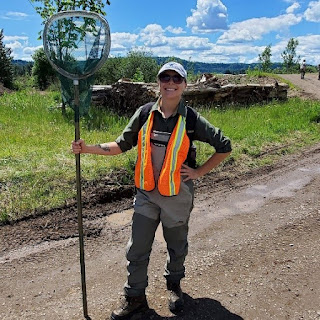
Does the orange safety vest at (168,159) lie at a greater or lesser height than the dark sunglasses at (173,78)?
lesser

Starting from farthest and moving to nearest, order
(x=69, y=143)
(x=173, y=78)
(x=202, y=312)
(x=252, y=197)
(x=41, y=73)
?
1. (x=41, y=73)
2. (x=69, y=143)
3. (x=252, y=197)
4. (x=202, y=312)
5. (x=173, y=78)

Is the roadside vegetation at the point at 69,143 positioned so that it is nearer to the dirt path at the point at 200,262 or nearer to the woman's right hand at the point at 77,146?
the dirt path at the point at 200,262

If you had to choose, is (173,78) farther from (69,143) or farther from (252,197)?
(69,143)

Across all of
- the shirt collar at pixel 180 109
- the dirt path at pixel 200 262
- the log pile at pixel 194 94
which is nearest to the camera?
the shirt collar at pixel 180 109

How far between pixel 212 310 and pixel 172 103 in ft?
5.46

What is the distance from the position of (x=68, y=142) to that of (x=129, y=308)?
14.5 ft

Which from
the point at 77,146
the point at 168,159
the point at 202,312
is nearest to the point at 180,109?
the point at 168,159

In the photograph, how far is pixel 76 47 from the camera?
2.85m

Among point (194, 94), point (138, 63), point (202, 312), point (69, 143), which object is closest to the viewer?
point (202, 312)

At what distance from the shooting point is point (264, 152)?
7.49 meters

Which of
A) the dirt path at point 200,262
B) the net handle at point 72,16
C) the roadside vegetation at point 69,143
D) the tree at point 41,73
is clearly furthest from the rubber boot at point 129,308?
the tree at point 41,73

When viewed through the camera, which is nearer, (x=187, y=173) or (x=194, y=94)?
(x=187, y=173)

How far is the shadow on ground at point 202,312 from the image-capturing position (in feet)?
9.86

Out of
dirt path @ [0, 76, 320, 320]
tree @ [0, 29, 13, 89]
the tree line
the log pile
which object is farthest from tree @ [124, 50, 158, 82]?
dirt path @ [0, 76, 320, 320]
